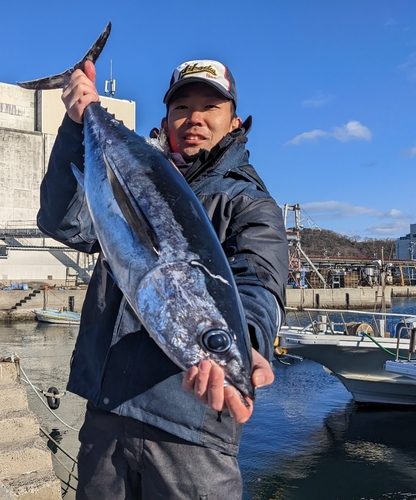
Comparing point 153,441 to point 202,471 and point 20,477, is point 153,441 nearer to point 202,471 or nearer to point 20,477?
point 202,471

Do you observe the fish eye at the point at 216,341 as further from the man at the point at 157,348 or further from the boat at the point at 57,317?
the boat at the point at 57,317

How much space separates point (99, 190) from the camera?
6.76ft

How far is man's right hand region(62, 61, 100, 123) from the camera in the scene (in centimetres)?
236

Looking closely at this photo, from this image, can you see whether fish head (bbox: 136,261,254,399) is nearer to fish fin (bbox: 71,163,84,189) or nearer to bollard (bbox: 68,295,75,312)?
fish fin (bbox: 71,163,84,189)

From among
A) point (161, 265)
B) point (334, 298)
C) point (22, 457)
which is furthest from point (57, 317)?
point (334, 298)

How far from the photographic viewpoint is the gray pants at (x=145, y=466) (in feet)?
6.63

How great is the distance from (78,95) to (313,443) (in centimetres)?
1086

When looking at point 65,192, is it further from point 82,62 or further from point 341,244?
point 341,244

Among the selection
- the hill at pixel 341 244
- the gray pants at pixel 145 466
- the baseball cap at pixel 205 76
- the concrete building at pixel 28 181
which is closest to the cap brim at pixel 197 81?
the baseball cap at pixel 205 76

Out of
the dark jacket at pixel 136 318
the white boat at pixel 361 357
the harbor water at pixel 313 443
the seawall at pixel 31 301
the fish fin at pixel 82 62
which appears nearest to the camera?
the dark jacket at pixel 136 318

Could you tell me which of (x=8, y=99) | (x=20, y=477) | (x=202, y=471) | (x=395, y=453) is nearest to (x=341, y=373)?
(x=395, y=453)

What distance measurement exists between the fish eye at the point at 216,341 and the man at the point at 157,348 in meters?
0.16

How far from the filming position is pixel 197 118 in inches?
101

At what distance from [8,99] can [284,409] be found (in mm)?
47897
